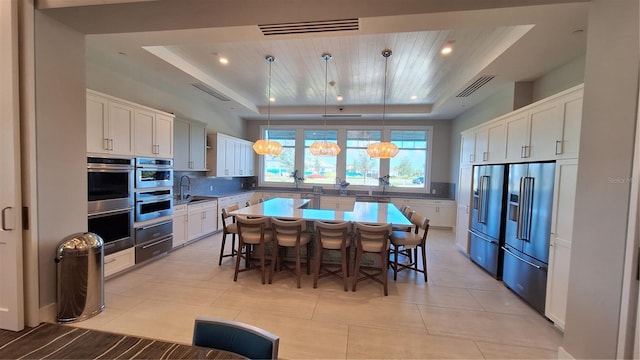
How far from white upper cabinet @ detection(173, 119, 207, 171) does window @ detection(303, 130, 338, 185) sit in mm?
3109

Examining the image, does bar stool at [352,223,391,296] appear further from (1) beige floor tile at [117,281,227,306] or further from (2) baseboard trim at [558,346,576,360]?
(1) beige floor tile at [117,281,227,306]

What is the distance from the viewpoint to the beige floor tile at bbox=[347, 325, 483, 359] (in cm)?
210

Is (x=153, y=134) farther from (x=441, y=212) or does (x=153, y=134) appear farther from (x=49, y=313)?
(x=441, y=212)

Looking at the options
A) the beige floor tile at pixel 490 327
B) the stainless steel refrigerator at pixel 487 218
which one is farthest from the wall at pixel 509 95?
the beige floor tile at pixel 490 327

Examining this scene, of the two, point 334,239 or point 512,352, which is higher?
point 334,239

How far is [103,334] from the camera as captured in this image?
7.40 ft

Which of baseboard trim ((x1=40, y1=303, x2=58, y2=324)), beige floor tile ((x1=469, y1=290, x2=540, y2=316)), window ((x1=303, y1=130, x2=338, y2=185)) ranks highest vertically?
window ((x1=303, y1=130, x2=338, y2=185))

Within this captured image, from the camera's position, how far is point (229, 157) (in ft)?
21.1

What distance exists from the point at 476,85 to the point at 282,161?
17.8ft

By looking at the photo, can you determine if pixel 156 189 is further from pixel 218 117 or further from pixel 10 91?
pixel 218 117

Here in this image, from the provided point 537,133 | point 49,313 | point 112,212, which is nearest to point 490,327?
point 537,133

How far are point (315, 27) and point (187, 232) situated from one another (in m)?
4.07

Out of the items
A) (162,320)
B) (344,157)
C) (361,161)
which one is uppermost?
(344,157)

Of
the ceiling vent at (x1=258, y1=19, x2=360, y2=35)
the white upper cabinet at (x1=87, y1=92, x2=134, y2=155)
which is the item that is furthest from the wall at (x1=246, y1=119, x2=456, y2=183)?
the white upper cabinet at (x1=87, y1=92, x2=134, y2=155)
